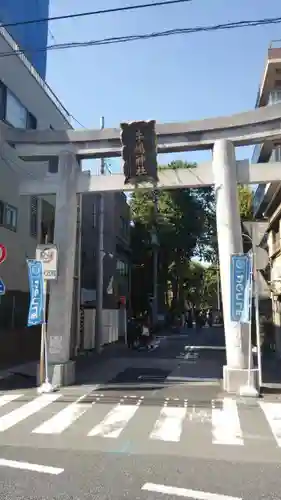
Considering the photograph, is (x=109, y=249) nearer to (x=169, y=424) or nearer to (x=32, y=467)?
(x=169, y=424)

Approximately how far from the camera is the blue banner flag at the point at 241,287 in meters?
11.7

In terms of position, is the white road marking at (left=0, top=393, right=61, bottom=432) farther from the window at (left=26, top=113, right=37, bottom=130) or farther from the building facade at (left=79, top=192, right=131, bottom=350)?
the building facade at (left=79, top=192, right=131, bottom=350)

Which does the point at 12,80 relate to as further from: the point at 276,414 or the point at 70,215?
the point at 276,414

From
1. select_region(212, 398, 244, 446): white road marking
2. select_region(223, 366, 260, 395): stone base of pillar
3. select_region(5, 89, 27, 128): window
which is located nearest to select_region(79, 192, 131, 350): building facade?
select_region(5, 89, 27, 128): window

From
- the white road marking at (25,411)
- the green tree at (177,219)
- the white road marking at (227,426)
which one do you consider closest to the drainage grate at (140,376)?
the white road marking at (25,411)

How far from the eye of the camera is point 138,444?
273 inches

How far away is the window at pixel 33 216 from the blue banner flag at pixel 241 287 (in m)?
9.80

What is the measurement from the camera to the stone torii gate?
41.5 feet

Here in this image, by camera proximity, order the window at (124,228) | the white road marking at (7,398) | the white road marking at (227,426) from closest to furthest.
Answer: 1. the white road marking at (227,426)
2. the white road marking at (7,398)
3. the window at (124,228)

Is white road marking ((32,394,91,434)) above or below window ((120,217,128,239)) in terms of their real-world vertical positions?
below

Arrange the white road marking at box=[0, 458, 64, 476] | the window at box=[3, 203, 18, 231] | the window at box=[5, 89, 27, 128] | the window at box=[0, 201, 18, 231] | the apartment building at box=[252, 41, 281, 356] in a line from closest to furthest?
the white road marking at box=[0, 458, 64, 476]
the window at box=[0, 201, 18, 231]
the window at box=[3, 203, 18, 231]
the window at box=[5, 89, 27, 128]
the apartment building at box=[252, 41, 281, 356]

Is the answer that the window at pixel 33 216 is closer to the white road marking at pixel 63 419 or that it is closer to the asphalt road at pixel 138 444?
the asphalt road at pixel 138 444

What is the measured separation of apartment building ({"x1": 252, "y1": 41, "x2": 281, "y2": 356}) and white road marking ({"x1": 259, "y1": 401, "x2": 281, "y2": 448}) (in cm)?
1021

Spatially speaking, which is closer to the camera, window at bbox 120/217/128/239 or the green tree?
window at bbox 120/217/128/239
